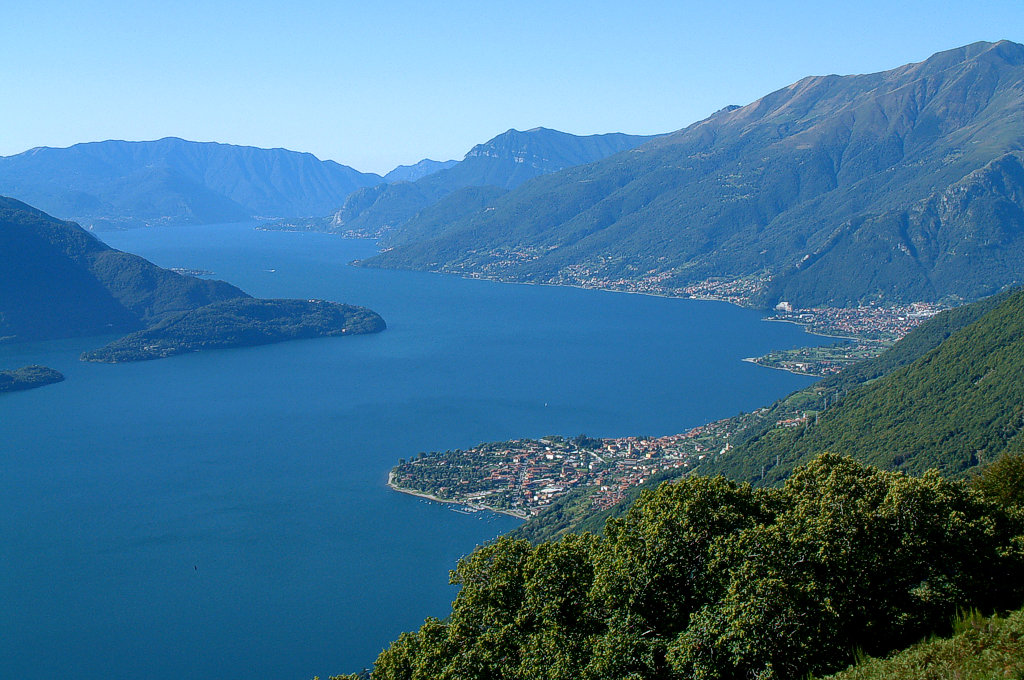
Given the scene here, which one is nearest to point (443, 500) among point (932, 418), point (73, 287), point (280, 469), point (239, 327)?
point (280, 469)

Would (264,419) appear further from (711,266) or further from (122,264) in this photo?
(711,266)

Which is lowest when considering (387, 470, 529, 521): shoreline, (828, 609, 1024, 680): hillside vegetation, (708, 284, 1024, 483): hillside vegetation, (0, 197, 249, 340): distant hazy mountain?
(387, 470, 529, 521): shoreline

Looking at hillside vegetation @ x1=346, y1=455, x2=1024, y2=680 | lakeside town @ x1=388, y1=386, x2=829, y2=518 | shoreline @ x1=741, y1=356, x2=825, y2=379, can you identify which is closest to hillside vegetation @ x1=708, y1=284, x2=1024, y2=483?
lakeside town @ x1=388, y1=386, x2=829, y2=518

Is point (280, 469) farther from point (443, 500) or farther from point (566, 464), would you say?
point (566, 464)

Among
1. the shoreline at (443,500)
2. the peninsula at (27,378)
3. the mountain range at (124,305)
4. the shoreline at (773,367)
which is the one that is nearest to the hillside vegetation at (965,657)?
the shoreline at (443,500)

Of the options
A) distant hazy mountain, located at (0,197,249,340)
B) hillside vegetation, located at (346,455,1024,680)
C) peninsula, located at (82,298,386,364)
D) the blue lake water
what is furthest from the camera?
distant hazy mountain, located at (0,197,249,340)

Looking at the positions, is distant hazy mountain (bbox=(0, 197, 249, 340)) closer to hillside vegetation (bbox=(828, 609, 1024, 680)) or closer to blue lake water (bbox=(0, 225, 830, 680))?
blue lake water (bbox=(0, 225, 830, 680))
